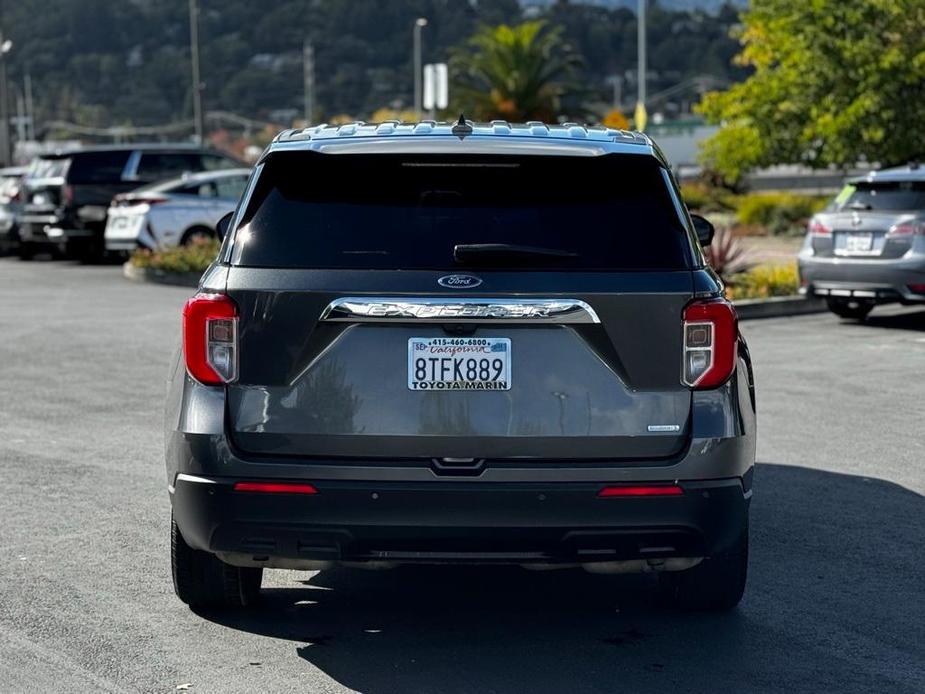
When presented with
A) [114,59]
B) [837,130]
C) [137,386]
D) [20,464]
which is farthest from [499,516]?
[114,59]

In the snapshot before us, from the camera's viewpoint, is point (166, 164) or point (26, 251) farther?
point (26, 251)

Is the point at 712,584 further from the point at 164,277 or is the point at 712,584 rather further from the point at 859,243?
the point at 164,277

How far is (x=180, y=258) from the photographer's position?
25109mm

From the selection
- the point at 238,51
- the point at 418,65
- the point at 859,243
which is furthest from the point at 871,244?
the point at 238,51

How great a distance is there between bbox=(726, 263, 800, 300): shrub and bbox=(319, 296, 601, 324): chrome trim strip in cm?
1461

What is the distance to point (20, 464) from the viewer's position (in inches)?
376

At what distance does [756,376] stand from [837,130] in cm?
1641

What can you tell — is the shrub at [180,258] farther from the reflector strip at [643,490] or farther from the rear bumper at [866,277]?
the reflector strip at [643,490]

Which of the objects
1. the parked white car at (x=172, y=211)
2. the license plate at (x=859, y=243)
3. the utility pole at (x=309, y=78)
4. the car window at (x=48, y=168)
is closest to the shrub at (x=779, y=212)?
the parked white car at (x=172, y=211)

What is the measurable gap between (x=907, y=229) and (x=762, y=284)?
356 centimetres

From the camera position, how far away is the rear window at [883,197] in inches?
672

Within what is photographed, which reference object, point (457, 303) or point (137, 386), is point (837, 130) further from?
point (457, 303)

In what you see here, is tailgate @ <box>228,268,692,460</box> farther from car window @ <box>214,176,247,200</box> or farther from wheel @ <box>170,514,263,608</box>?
car window @ <box>214,176,247,200</box>

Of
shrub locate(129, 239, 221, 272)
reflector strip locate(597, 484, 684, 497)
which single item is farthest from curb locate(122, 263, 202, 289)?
reflector strip locate(597, 484, 684, 497)
